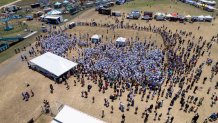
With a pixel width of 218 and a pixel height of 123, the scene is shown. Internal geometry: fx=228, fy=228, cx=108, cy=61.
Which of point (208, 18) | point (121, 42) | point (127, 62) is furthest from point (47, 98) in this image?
point (208, 18)

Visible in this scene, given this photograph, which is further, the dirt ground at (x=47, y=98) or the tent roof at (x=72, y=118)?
the dirt ground at (x=47, y=98)

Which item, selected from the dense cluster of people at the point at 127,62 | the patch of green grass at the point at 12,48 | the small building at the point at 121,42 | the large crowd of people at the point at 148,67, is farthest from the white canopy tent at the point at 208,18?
the patch of green grass at the point at 12,48

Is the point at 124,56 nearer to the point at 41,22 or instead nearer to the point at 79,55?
the point at 79,55

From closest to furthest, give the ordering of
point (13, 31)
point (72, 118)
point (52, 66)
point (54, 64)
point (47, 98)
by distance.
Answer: point (72, 118) < point (47, 98) < point (52, 66) < point (54, 64) < point (13, 31)

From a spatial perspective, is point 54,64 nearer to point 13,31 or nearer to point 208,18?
point 13,31

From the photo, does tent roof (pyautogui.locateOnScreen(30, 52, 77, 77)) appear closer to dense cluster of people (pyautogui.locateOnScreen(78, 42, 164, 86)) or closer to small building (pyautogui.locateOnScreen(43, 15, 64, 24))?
dense cluster of people (pyautogui.locateOnScreen(78, 42, 164, 86))

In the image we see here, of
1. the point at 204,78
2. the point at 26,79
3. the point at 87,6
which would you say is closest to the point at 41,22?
the point at 87,6

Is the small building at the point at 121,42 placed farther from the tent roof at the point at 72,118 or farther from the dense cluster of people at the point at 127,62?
the tent roof at the point at 72,118
